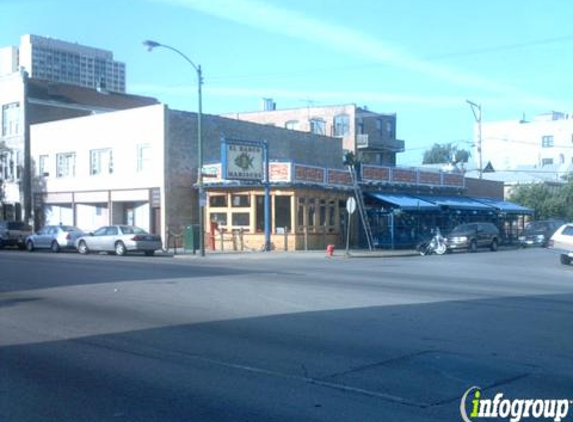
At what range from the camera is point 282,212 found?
121 ft

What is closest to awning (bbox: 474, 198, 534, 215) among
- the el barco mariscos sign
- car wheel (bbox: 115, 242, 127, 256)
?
the el barco mariscos sign

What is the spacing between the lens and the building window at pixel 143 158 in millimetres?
39125

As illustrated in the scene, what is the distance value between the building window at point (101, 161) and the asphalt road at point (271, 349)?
23559 mm

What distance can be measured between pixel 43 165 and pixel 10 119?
4.61m

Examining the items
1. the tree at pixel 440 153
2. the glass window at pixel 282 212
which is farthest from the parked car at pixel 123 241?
the tree at pixel 440 153

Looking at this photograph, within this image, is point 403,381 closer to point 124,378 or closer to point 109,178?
point 124,378

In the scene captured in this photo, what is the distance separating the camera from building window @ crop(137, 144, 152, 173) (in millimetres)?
39125

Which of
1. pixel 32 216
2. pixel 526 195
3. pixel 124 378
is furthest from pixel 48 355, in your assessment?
pixel 526 195

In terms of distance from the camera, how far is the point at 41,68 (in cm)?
16100

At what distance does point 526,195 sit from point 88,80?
132 m

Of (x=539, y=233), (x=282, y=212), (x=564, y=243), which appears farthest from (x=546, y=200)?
(x=564, y=243)

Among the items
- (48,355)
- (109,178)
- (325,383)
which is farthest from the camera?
(109,178)

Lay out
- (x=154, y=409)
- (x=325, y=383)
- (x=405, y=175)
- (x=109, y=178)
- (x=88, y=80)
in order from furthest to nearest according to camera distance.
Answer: (x=88, y=80), (x=405, y=175), (x=109, y=178), (x=325, y=383), (x=154, y=409)

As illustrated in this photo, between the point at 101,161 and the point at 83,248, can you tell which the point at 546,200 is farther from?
the point at 83,248
